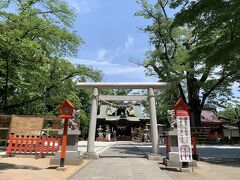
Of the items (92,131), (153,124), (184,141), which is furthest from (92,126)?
(184,141)

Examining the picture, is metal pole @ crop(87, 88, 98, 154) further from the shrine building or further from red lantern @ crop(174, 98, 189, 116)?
the shrine building

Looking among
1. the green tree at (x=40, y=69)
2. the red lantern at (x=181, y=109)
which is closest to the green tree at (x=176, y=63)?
the green tree at (x=40, y=69)

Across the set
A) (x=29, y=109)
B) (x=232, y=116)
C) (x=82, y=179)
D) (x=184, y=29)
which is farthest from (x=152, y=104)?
(x=232, y=116)

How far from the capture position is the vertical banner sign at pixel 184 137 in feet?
32.2

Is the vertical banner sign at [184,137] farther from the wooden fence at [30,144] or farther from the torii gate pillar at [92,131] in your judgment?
the wooden fence at [30,144]

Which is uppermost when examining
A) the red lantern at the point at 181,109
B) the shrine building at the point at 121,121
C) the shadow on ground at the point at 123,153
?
the shrine building at the point at 121,121

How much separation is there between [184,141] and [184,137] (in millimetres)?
148

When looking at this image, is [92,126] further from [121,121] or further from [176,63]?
[121,121]

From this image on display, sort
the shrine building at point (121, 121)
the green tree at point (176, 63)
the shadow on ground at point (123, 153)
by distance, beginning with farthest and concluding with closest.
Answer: the shrine building at point (121, 121) → the green tree at point (176, 63) → the shadow on ground at point (123, 153)

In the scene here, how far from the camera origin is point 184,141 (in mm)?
9852

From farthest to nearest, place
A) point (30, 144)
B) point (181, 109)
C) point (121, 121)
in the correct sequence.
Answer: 1. point (121, 121)
2. point (30, 144)
3. point (181, 109)

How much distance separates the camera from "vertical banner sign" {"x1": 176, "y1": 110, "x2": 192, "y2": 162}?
32.2ft

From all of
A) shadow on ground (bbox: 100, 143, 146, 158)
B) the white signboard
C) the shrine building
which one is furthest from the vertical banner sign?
the shrine building

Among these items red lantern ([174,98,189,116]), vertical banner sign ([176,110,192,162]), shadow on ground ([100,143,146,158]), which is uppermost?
red lantern ([174,98,189,116])
